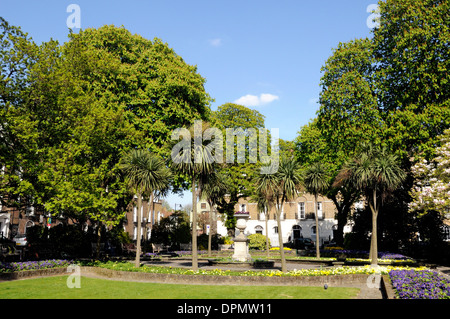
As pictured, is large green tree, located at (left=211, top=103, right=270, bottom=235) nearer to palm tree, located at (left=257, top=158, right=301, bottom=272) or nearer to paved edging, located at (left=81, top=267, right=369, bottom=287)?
palm tree, located at (left=257, top=158, right=301, bottom=272)

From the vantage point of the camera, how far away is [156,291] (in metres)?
14.6

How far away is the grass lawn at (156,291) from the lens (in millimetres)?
13203

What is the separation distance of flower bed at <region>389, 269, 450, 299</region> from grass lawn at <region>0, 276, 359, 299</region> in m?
1.74

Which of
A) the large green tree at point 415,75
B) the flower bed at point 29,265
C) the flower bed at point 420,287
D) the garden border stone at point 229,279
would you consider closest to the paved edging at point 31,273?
the garden border stone at point 229,279

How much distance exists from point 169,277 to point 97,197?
8165mm

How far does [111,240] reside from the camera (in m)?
37.1

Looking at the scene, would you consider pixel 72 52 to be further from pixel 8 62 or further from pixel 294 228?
pixel 294 228

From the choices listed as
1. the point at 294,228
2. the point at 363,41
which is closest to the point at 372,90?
the point at 363,41

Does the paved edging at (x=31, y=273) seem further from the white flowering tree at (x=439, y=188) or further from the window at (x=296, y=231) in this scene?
the window at (x=296, y=231)

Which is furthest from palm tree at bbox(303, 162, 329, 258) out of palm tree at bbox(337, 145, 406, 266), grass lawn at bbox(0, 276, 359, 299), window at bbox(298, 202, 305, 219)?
window at bbox(298, 202, 305, 219)

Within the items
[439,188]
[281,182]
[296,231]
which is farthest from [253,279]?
[296,231]

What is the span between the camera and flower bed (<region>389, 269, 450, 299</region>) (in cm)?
1059

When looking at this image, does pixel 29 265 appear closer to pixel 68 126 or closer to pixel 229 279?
pixel 68 126

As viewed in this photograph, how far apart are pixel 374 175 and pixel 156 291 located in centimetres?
1475
